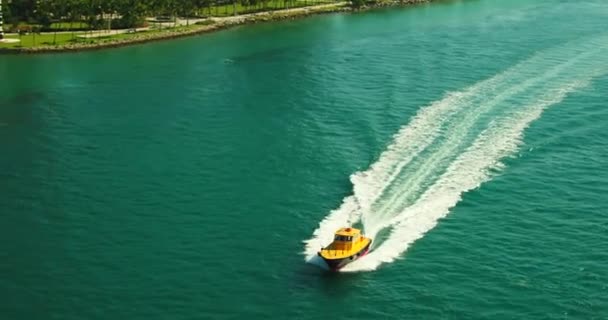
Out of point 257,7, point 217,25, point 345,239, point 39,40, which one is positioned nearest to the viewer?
point 345,239

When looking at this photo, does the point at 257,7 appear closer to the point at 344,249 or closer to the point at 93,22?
the point at 93,22

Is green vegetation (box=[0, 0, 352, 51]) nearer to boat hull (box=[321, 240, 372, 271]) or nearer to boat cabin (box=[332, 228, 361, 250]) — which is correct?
boat cabin (box=[332, 228, 361, 250])

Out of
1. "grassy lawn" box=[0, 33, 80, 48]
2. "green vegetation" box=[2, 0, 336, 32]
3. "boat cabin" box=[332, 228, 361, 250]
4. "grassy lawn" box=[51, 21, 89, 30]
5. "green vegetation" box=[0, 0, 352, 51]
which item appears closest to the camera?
"boat cabin" box=[332, 228, 361, 250]

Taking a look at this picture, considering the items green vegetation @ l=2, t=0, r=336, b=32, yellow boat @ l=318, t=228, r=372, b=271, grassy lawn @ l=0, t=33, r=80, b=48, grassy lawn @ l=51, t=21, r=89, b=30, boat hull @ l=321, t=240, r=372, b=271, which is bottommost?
boat hull @ l=321, t=240, r=372, b=271

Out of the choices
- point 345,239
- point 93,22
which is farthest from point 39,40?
point 345,239

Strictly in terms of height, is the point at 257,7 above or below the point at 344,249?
above

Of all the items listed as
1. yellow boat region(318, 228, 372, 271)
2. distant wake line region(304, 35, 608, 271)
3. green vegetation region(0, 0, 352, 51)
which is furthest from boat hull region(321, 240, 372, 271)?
green vegetation region(0, 0, 352, 51)
